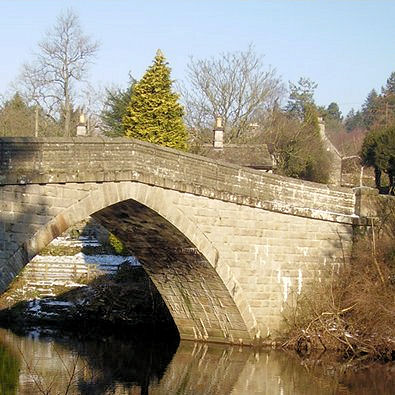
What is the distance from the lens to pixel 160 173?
15234mm

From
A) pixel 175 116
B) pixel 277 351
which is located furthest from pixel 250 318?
pixel 175 116

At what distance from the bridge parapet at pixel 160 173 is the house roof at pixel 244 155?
12.3 metres

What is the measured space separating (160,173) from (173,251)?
259 centimetres

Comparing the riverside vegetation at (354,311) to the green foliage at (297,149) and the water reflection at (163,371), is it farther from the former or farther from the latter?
the green foliage at (297,149)

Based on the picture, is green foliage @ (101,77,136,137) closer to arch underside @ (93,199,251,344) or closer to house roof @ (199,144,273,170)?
house roof @ (199,144,273,170)

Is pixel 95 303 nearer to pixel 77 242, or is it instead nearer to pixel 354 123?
pixel 77 242

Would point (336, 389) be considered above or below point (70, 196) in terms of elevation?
below

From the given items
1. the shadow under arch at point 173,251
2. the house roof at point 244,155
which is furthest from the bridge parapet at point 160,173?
the house roof at point 244,155

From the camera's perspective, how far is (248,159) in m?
30.9

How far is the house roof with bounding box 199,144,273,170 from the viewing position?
101 feet

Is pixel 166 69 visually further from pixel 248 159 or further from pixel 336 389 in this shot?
pixel 336 389

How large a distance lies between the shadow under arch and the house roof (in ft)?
40.4

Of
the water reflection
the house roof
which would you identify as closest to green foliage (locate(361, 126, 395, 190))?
the house roof

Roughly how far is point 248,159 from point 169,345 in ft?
43.7
